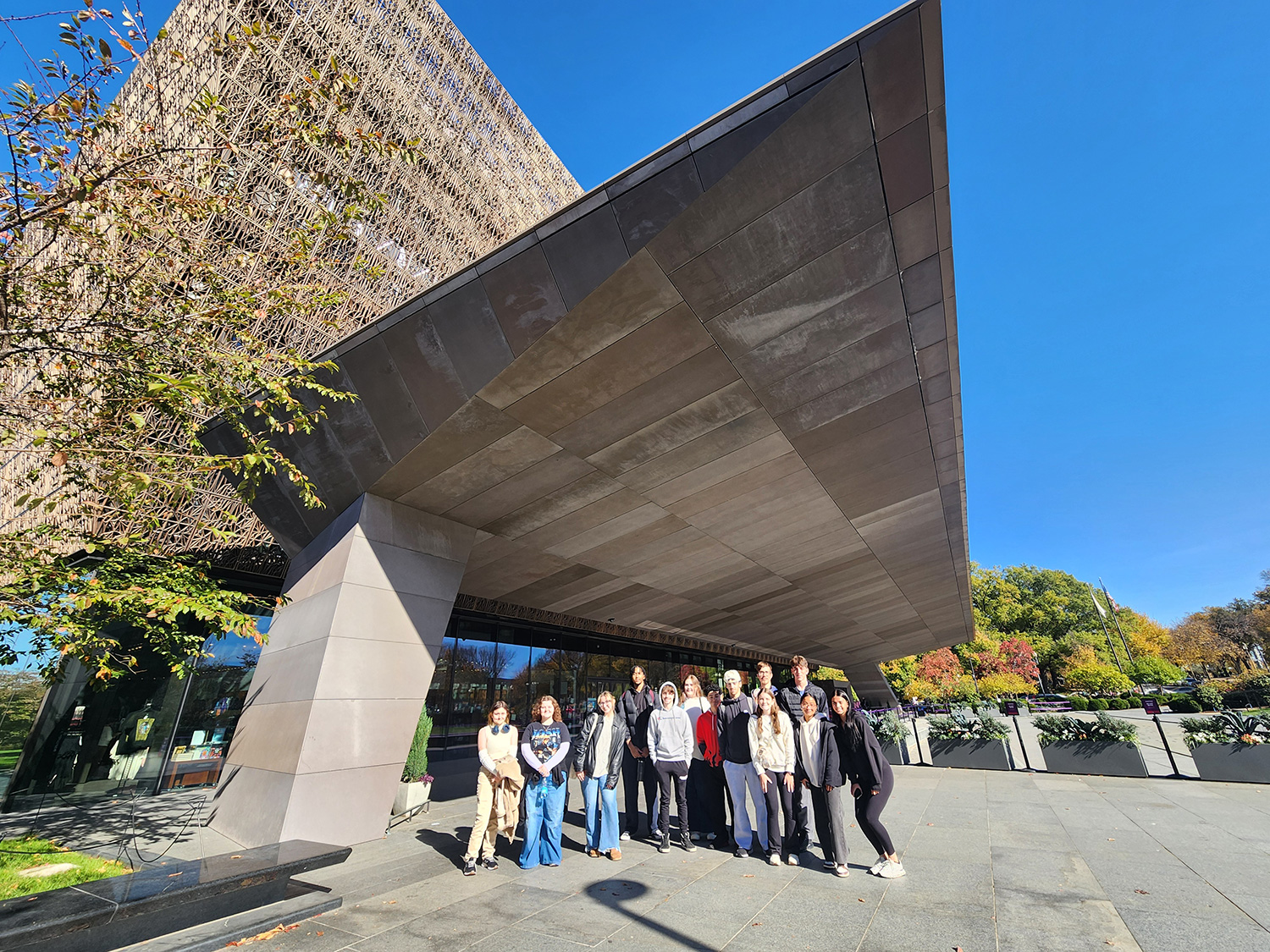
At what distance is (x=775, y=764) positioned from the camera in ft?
20.5

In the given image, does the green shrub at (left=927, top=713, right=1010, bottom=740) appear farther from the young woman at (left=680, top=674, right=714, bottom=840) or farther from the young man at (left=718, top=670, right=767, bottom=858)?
the young man at (left=718, top=670, right=767, bottom=858)

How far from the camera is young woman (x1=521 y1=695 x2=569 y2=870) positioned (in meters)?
6.25

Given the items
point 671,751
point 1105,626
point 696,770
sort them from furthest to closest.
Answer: point 1105,626
point 696,770
point 671,751

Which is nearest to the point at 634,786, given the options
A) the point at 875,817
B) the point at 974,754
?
the point at 875,817

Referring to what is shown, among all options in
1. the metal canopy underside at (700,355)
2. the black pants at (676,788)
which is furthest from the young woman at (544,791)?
the metal canopy underside at (700,355)

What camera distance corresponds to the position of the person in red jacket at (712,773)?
7102 mm

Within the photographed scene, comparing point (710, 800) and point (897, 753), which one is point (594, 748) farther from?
point (897, 753)

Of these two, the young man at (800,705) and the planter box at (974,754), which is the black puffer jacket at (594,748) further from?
the planter box at (974,754)

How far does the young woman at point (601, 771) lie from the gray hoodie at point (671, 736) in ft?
1.32

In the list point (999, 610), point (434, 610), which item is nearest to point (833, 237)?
point (434, 610)

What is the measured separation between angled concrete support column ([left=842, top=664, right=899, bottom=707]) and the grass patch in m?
40.5

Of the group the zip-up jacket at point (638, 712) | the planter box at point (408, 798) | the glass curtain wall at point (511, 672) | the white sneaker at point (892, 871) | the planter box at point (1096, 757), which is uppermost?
the glass curtain wall at point (511, 672)

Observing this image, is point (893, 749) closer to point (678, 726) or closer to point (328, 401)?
point (678, 726)

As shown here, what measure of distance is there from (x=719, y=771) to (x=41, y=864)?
824 cm
